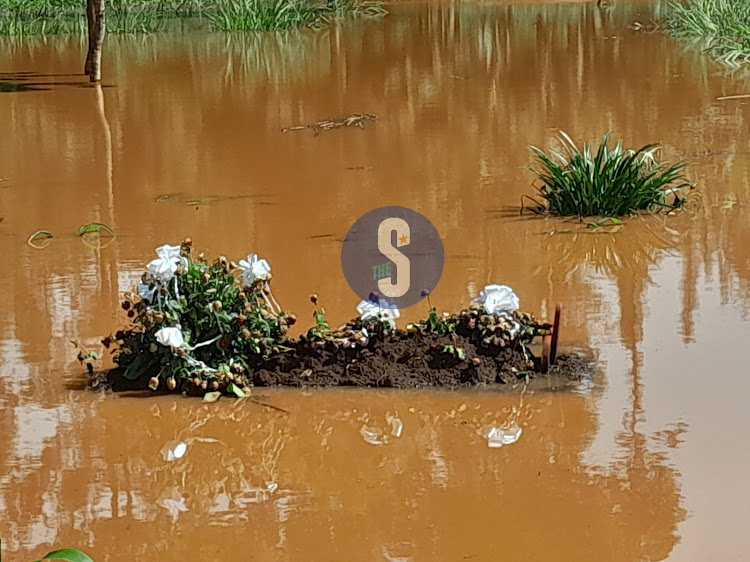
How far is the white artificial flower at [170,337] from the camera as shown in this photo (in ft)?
18.9

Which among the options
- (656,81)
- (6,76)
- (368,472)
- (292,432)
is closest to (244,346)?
(292,432)

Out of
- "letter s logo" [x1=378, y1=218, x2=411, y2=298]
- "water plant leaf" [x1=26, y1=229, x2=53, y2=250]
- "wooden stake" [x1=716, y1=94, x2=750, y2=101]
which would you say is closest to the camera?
"letter s logo" [x1=378, y1=218, x2=411, y2=298]

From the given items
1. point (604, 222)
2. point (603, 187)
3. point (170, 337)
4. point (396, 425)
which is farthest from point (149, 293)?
point (603, 187)

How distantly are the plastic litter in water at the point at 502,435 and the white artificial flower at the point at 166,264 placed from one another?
64.8 inches

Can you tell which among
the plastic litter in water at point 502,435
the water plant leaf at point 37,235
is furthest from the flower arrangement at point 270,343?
the water plant leaf at point 37,235

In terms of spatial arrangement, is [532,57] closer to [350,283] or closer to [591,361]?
[350,283]

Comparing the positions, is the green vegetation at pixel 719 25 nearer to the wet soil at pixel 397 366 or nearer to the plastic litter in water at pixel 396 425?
the wet soil at pixel 397 366

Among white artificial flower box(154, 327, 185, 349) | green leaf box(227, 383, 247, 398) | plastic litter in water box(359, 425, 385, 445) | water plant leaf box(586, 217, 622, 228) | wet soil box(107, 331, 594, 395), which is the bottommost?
plastic litter in water box(359, 425, 385, 445)

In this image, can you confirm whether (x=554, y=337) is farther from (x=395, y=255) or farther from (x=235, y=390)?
(x=395, y=255)

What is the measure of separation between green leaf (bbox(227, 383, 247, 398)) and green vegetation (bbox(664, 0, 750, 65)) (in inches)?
535

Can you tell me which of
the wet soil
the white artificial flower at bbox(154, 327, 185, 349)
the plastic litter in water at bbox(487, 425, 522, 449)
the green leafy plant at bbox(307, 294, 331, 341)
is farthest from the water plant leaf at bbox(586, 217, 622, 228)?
the white artificial flower at bbox(154, 327, 185, 349)

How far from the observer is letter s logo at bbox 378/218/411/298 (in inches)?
297

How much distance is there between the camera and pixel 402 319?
689 cm

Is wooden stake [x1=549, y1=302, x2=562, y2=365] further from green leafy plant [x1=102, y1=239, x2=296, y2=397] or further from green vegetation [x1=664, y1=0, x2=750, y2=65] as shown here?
green vegetation [x1=664, y1=0, x2=750, y2=65]
